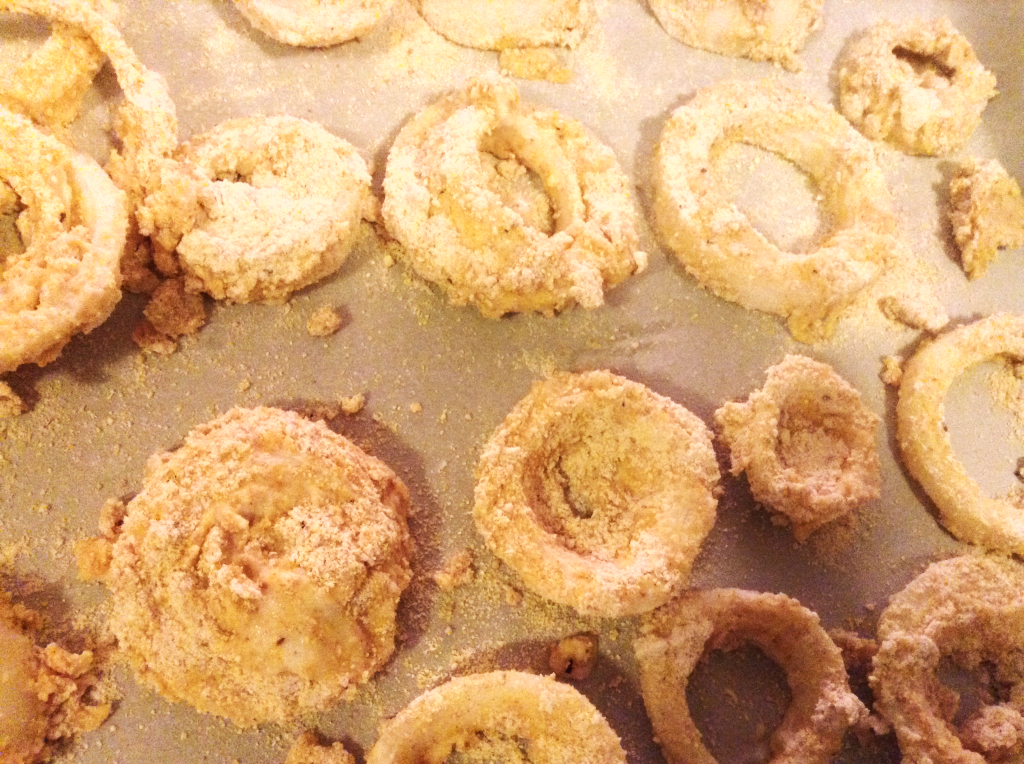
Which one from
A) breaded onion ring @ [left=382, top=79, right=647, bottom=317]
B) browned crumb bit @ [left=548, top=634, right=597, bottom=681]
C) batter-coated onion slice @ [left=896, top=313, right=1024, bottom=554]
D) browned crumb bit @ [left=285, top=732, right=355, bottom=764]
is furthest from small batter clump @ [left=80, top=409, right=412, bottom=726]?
batter-coated onion slice @ [left=896, top=313, right=1024, bottom=554]

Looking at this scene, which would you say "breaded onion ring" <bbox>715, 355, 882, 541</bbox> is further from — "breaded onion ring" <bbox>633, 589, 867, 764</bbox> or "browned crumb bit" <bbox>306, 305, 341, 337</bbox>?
"browned crumb bit" <bbox>306, 305, 341, 337</bbox>

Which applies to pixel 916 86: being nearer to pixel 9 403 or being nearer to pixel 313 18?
pixel 313 18

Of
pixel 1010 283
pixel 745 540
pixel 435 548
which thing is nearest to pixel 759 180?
pixel 1010 283

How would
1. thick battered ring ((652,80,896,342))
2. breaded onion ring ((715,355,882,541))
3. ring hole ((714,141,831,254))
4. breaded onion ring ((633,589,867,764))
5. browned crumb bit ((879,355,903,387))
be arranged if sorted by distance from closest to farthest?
breaded onion ring ((633,589,867,764))
breaded onion ring ((715,355,882,541))
thick battered ring ((652,80,896,342))
browned crumb bit ((879,355,903,387))
ring hole ((714,141,831,254))

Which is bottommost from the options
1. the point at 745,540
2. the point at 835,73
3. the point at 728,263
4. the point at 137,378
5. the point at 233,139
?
the point at 137,378

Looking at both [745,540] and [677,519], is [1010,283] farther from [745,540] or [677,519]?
[677,519]

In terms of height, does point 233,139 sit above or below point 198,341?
above
